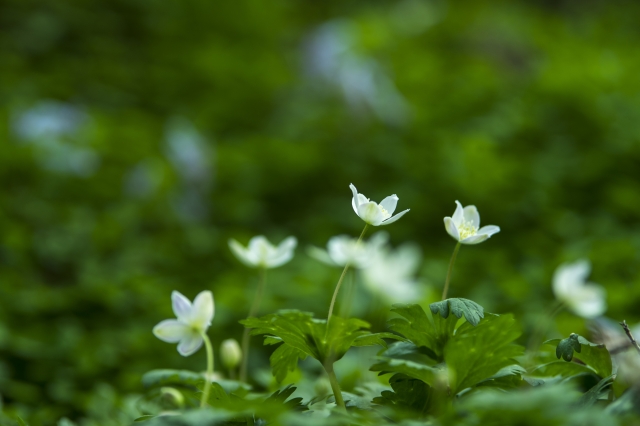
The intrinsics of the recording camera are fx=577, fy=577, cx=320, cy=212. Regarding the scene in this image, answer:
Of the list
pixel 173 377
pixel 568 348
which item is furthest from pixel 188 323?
pixel 568 348

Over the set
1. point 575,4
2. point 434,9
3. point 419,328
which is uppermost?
point 575,4

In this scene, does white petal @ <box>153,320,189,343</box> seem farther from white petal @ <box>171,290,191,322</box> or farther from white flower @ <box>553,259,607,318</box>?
white flower @ <box>553,259,607,318</box>

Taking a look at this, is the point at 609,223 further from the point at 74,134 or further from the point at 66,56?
the point at 66,56

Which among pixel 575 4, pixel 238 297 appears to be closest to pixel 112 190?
pixel 238 297

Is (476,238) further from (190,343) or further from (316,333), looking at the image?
(190,343)

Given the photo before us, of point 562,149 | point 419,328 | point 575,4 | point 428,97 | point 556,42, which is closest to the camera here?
point 419,328

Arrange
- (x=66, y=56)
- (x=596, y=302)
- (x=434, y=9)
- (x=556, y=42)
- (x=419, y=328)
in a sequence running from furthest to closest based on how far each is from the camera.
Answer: (x=434, y=9) → (x=556, y=42) → (x=66, y=56) → (x=596, y=302) → (x=419, y=328)

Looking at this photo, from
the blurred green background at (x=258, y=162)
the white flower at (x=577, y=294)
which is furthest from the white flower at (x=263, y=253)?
the white flower at (x=577, y=294)
